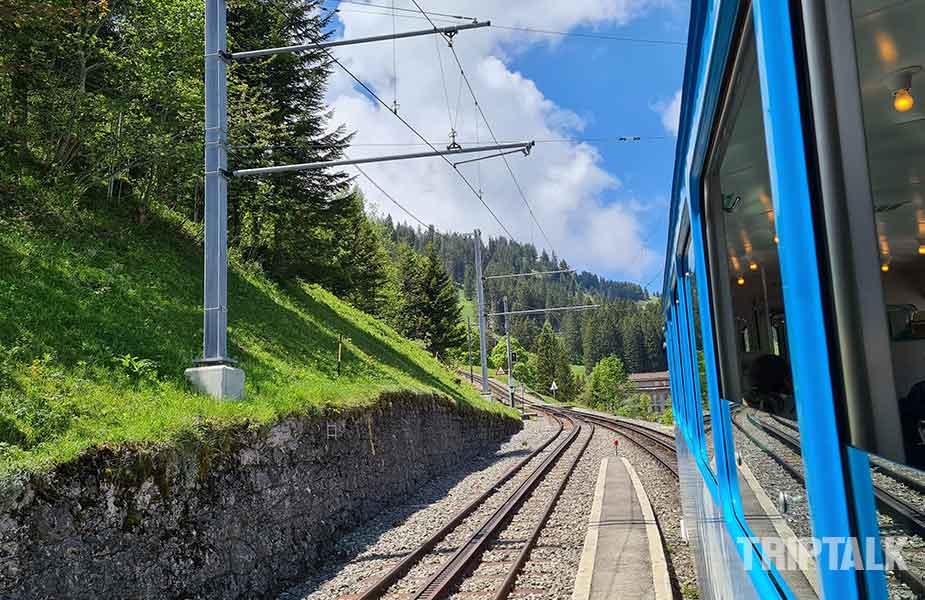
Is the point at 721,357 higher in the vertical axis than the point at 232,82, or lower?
lower

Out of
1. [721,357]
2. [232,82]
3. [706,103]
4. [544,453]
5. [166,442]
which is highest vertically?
[232,82]

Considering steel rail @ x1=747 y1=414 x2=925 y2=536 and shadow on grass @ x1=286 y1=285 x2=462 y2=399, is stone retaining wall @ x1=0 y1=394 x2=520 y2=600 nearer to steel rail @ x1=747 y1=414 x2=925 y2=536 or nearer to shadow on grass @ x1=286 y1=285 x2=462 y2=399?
steel rail @ x1=747 y1=414 x2=925 y2=536

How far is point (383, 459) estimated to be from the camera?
49.8ft

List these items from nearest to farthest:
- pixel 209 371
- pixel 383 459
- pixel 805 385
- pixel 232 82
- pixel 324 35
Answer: pixel 805 385, pixel 209 371, pixel 383 459, pixel 232 82, pixel 324 35

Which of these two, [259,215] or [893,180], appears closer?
[893,180]

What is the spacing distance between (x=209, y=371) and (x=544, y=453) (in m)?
16.3

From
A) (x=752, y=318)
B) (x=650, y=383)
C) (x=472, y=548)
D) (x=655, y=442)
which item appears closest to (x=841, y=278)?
(x=752, y=318)

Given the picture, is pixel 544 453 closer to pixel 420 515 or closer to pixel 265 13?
pixel 420 515

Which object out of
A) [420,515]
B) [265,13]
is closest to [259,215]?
[265,13]

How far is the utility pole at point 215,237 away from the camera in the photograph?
10.6m

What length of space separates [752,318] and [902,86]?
98 centimetres

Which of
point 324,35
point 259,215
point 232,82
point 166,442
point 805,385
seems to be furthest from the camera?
point 324,35

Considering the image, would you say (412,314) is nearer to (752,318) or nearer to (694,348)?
(694,348)

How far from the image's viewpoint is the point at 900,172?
1163 millimetres
